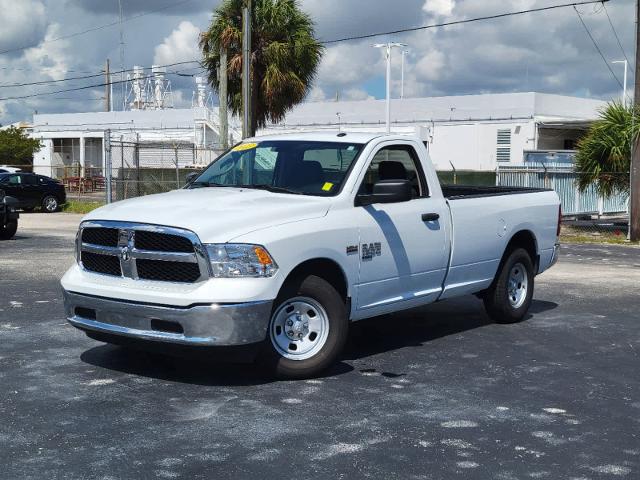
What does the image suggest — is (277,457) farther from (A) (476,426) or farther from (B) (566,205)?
(B) (566,205)

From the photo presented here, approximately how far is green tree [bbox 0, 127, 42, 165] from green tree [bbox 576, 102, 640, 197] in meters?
43.2

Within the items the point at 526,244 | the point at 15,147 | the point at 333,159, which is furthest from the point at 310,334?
the point at 15,147

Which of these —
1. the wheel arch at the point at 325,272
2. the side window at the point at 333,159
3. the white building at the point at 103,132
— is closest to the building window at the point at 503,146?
the white building at the point at 103,132

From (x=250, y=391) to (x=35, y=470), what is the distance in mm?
2010

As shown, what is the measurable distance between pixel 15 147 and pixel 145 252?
55.3m

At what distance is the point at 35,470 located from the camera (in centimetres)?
493

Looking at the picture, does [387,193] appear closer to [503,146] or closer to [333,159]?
[333,159]

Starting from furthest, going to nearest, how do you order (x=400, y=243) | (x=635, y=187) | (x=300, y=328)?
(x=635, y=187)
(x=400, y=243)
(x=300, y=328)

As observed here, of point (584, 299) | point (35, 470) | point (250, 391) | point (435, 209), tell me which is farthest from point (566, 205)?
point (35, 470)

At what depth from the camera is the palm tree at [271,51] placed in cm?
3061

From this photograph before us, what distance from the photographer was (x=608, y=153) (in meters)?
23.3

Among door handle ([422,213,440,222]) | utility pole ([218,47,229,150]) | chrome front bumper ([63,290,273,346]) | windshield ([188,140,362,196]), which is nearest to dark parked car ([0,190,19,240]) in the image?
utility pole ([218,47,229,150])

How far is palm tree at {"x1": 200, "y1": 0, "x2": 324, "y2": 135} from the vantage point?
30.6 meters

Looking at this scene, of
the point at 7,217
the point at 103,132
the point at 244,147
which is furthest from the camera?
the point at 103,132
